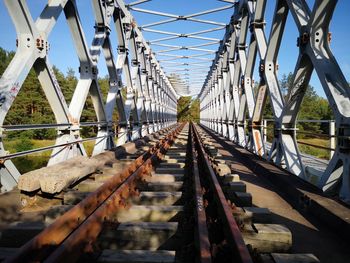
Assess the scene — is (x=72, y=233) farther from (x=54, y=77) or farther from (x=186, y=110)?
(x=186, y=110)

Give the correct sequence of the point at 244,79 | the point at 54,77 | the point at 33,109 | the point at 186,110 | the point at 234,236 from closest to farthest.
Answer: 1. the point at 234,236
2. the point at 54,77
3. the point at 244,79
4. the point at 33,109
5. the point at 186,110

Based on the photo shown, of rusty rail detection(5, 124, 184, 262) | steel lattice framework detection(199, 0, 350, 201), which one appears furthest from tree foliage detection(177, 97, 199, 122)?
rusty rail detection(5, 124, 184, 262)

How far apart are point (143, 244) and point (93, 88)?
Result: 202 inches

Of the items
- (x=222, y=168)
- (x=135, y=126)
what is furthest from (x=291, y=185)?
(x=135, y=126)

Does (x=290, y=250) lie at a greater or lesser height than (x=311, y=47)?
lesser

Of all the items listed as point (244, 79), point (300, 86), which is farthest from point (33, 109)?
point (300, 86)

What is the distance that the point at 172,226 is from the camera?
8.32 feet

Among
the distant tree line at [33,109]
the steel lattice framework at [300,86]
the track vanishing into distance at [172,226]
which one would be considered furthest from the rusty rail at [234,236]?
the distant tree line at [33,109]

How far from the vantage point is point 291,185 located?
3848mm

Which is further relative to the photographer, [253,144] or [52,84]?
[253,144]

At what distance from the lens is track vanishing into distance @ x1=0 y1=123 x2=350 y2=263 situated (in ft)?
6.68

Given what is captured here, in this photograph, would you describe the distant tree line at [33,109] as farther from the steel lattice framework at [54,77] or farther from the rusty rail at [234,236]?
the rusty rail at [234,236]

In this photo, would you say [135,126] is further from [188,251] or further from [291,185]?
[188,251]

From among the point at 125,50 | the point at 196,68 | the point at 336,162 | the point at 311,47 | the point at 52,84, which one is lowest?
the point at 336,162
